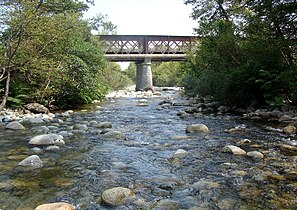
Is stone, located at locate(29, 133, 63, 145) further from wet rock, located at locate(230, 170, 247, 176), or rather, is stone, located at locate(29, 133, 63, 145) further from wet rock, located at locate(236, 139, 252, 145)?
wet rock, located at locate(236, 139, 252, 145)

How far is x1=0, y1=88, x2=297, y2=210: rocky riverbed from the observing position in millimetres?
3139

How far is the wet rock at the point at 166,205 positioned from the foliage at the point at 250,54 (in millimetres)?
6499

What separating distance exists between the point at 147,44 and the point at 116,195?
28.7 metres

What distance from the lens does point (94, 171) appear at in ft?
13.8

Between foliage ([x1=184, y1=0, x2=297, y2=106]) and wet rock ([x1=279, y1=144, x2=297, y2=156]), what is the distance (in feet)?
11.0

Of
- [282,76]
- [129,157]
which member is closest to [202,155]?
[129,157]

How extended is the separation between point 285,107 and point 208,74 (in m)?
4.89

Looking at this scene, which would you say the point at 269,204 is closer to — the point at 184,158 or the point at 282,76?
the point at 184,158

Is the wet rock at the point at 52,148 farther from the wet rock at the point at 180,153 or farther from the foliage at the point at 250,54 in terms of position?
the foliage at the point at 250,54

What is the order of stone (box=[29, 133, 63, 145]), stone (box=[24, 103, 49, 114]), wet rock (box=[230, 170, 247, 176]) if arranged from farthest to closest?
stone (box=[24, 103, 49, 114]), stone (box=[29, 133, 63, 145]), wet rock (box=[230, 170, 247, 176])

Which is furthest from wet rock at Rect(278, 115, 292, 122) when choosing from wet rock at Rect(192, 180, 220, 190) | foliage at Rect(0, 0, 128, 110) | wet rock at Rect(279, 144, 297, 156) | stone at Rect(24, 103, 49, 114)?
stone at Rect(24, 103, 49, 114)

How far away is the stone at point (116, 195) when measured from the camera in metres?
3.08

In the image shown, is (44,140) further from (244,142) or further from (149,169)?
(244,142)

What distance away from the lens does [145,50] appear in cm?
3098
